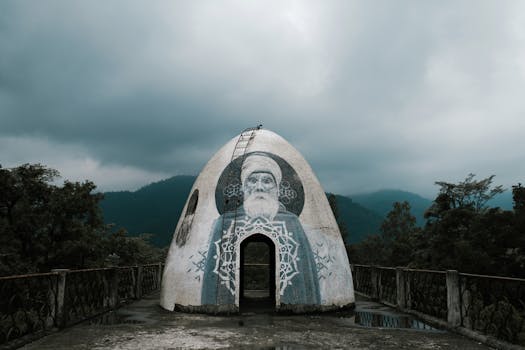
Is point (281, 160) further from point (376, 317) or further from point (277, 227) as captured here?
point (376, 317)

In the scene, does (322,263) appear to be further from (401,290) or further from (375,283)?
(375,283)

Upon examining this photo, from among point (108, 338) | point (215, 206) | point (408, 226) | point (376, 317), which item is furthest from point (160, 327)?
point (408, 226)

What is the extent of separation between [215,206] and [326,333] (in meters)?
5.18

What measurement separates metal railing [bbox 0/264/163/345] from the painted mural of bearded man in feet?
11.6

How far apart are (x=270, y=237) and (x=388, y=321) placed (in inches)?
156

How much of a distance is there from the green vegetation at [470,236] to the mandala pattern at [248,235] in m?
14.9

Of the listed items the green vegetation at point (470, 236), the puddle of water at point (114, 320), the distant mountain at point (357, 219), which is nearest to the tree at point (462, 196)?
the green vegetation at point (470, 236)

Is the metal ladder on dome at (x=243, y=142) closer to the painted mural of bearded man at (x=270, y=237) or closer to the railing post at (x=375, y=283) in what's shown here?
the painted mural of bearded man at (x=270, y=237)

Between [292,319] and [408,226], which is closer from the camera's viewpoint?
[292,319]

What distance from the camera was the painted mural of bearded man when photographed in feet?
39.4

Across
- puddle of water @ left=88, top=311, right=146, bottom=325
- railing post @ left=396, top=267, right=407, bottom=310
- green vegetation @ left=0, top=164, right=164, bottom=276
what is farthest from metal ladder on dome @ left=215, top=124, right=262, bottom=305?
green vegetation @ left=0, top=164, right=164, bottom=276

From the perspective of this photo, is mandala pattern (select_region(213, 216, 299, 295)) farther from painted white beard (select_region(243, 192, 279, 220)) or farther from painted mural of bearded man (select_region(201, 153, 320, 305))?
painted white beard (select_region(243, 192, 279, 220))

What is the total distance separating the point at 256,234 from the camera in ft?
42.6

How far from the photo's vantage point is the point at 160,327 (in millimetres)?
10477
